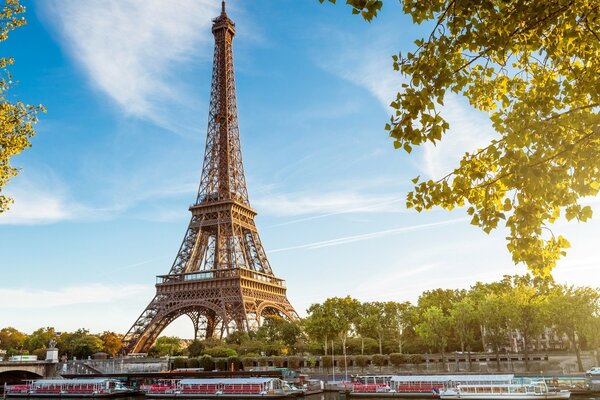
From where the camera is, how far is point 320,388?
51250 mm

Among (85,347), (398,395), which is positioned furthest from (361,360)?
(85,347)

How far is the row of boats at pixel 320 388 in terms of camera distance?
135 feet

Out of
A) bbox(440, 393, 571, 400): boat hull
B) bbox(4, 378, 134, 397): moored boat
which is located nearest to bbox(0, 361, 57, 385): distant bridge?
bbox(4, 378, 134, 397): moored boat

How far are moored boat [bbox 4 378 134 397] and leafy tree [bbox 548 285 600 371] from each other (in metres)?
51.5

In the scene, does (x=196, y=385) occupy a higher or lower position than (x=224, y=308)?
lower

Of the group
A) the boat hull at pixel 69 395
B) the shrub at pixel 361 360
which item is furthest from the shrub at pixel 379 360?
the boat hull at pixel 69 395

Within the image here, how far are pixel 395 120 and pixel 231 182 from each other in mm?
84650

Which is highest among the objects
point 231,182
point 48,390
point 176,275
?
point 231,182

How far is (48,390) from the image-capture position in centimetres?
5900

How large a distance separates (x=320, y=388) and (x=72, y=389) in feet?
99.4

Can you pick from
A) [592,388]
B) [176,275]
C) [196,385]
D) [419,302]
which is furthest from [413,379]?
[176,275]

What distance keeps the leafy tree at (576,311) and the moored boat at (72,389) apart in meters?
51.5

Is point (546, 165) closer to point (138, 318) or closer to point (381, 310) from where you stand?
point (381, 310)

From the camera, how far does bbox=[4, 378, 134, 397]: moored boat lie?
181ft
